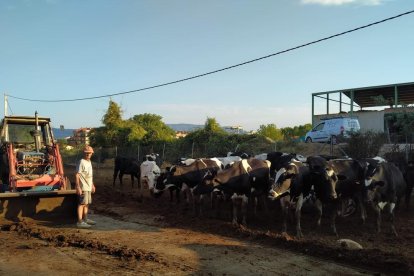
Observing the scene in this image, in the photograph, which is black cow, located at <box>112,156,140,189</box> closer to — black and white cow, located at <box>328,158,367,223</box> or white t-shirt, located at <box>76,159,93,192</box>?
white t-shirt, located at <box>76,159,93,192</box>

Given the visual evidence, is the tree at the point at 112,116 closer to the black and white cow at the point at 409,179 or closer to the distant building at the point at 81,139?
the distant building at the point at 81,139

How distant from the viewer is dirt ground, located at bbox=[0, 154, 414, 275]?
7.06m

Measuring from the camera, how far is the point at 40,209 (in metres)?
11.1

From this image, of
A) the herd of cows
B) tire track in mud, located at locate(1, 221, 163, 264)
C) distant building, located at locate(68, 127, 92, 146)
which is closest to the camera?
tire track in mud, located at locate(1, 221, 163, 264)

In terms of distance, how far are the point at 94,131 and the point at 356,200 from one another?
37.5 metres

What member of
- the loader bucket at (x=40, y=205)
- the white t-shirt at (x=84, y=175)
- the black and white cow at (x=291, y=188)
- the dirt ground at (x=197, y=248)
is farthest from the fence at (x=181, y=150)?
the white t-shirt at (x=84, y=175)

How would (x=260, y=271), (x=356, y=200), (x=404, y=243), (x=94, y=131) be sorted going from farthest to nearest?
1. (x=94, y=131)
2. (x=356, y=200)
3. (x=404, y=243)
4. (x=260, y=271)

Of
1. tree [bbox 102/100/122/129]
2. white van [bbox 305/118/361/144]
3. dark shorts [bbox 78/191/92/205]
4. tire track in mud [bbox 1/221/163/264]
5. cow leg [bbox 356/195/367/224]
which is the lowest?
tire track in mud [bbox 1/221/163/264]

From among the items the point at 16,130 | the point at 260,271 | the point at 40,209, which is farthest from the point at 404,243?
the point at 16,130

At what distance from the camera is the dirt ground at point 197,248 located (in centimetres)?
706

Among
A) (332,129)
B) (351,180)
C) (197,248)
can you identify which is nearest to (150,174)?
(351,180)

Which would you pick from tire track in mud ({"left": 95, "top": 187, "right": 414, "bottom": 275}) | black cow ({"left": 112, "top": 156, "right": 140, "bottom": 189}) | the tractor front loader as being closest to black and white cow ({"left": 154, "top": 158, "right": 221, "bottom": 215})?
tire track in mud ({"left": 95, "top": 187, "right": 414, "bottom": 275})

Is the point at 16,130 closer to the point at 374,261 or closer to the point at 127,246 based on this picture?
the point at 127,246

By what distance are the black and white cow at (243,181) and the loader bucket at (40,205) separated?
3.88 metres
